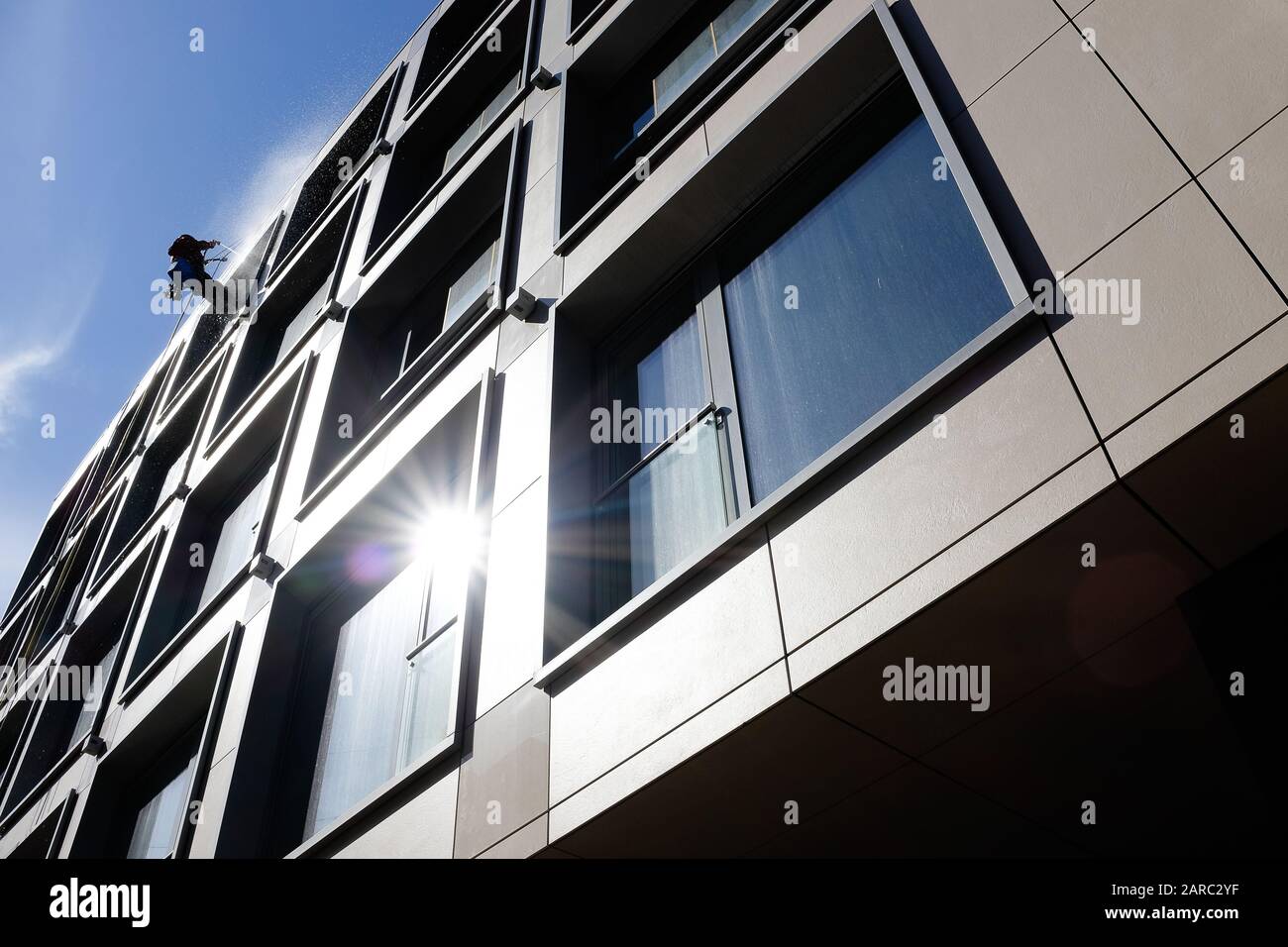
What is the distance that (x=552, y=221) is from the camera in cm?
973

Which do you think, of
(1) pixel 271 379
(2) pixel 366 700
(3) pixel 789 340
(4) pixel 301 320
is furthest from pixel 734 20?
(4) pixel 301 320

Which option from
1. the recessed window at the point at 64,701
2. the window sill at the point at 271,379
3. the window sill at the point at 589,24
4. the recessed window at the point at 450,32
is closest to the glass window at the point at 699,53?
the window sill at the point at 589,24

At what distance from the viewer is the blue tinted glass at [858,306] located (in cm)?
571

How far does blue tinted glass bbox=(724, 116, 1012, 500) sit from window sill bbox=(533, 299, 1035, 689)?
512 mm

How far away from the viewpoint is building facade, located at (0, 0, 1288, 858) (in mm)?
4125

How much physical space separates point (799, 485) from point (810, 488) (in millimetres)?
64

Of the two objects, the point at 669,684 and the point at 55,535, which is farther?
the point at 55,535

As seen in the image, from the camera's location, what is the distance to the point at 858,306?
20.6 ft

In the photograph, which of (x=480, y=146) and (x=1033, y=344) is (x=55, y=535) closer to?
(x=480, y=146)

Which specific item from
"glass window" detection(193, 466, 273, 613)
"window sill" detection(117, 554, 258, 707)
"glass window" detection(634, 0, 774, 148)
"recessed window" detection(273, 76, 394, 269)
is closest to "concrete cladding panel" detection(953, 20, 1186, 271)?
"glass window" detection(634, 0, 774, 148)

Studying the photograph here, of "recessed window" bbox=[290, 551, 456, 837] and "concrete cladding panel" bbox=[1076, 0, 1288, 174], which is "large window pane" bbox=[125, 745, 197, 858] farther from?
"concrete cladding panel" bbox=[1076, 0, 1288, 174]

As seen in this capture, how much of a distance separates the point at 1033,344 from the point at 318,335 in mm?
11968

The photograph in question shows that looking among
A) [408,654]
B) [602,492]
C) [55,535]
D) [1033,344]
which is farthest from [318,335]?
[55,535]
